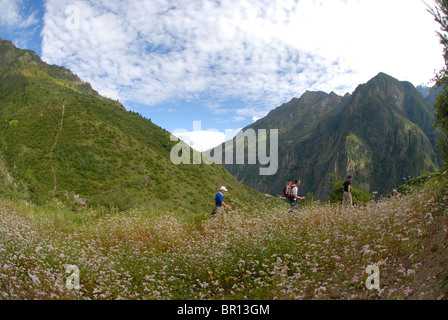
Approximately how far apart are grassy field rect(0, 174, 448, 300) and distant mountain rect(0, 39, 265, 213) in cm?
3291

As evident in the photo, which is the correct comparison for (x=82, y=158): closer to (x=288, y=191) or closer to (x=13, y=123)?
(x=13, y=123)

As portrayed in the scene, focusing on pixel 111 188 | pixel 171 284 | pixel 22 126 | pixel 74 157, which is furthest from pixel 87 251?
pixel 22 126

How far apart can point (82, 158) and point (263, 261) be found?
185 feet

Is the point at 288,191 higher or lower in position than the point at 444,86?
lower

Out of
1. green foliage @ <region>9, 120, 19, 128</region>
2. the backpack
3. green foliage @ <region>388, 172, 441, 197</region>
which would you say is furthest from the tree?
green foliage @ <region>9, 120, 19, 128</region>

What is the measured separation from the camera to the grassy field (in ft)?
13.2

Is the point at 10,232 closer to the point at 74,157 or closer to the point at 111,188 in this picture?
the point at 111,188

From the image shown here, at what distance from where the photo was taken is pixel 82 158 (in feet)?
174

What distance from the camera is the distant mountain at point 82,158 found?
4569 cm

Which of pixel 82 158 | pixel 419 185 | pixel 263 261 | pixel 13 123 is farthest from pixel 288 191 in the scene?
pixel 13 123

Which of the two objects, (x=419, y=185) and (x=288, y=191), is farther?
(x=288, y=191)

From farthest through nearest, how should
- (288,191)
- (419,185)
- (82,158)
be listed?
(82,158), (288,191), (419,185)

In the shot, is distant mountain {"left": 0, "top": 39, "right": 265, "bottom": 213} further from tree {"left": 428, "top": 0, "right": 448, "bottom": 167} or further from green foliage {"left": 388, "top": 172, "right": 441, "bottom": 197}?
tree {"left": 428, "top": 0, "right": 448, "bottom": 167}

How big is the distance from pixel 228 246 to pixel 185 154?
86.5 meters
